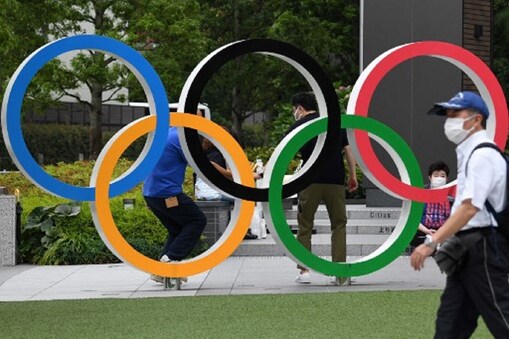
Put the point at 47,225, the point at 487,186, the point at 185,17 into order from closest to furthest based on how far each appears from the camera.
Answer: the point at 487,186, the point at 47,225, the point at 185,17

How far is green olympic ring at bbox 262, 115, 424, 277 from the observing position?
12.6 metres

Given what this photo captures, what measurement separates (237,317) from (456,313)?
12.7 feet

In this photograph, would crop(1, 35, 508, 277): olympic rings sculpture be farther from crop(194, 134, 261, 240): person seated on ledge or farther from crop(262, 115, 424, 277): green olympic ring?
crop(194, 134, 261, 240): person seated on ledge

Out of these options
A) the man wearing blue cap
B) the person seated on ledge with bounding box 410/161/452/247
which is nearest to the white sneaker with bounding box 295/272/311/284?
the person seated on ledge with bounding box 410/161/452/247

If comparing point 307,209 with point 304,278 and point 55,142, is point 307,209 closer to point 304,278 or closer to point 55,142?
point 304,278

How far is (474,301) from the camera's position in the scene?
7.14m

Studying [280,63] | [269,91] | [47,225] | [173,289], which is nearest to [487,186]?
[173,289]

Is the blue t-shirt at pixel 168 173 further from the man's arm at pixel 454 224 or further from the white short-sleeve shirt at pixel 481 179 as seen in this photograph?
the man's arm at pixel 454 224

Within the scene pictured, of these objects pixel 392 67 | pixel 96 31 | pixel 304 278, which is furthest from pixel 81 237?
pixel 96 31

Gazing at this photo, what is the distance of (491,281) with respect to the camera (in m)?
7.09

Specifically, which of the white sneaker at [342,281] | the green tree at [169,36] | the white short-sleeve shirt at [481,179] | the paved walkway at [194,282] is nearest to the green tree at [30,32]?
the green tree at [169,36]

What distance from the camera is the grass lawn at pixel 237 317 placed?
993cm

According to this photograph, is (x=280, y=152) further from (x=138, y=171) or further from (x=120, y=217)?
(x=120, y=217)

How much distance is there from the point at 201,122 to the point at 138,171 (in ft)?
2.75
